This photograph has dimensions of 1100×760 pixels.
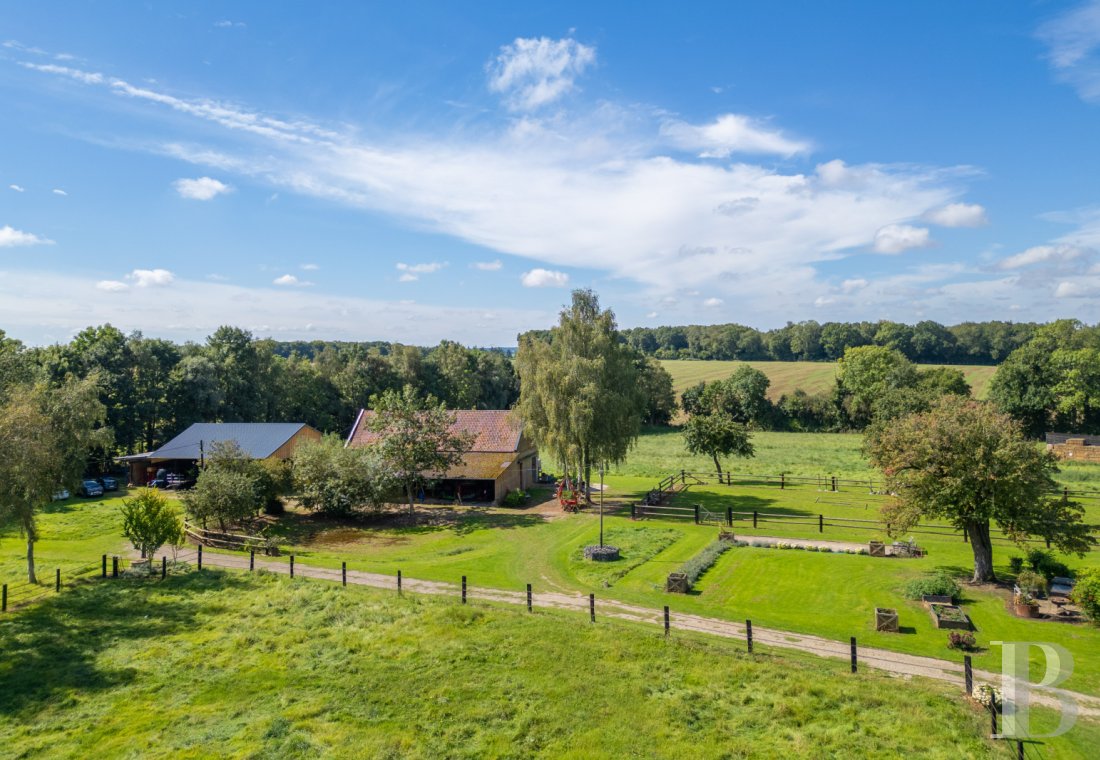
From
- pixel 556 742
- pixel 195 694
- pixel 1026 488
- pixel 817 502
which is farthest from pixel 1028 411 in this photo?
pixel 195 694

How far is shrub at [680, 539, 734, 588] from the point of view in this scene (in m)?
22.6

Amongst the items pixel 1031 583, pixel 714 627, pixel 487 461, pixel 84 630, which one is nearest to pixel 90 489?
pixel 487 461

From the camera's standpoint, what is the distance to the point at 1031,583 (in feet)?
63.6

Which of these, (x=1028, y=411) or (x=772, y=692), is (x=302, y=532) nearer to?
(x=772, y=692)

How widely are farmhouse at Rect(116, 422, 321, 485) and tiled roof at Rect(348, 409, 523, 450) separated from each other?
379 centimetres

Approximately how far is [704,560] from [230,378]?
5408cm

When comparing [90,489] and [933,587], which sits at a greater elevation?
[933,587]

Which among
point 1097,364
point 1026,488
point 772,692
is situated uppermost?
point 1097,364

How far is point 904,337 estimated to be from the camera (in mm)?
138750

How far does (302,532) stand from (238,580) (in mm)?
9920

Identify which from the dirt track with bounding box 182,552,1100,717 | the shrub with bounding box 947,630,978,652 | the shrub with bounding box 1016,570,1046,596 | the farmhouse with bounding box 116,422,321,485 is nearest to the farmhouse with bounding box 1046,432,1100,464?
the shrub with bounding box 1016,570,1046,596

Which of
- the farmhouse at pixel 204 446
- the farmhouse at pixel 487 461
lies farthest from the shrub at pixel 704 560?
the farmhouse at pixel 204 446

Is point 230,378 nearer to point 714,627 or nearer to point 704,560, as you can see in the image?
point 704,560

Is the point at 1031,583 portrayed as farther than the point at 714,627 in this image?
Yes
